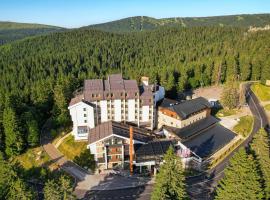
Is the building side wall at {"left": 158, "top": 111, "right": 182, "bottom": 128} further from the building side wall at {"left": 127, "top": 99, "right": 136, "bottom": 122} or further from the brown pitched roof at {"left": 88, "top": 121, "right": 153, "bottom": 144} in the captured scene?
the building side wall at {"left": 127, "top": 99, "right": 136, "bottom": 122}

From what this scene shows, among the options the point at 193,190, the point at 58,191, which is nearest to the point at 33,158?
the point at 58,191

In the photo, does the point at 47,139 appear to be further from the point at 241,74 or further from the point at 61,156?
the point at 241,74

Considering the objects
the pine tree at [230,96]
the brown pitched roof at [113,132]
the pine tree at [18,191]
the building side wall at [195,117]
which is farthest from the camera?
the pine tree at [230,96]

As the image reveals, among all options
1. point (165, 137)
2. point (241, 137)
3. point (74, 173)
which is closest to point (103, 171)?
point (74, 173)

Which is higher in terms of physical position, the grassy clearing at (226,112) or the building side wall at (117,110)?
the building side wall at (117,110)

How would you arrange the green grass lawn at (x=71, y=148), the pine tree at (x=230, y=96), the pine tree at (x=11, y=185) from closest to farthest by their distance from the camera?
the pine tree at (x=11, y=185)
the green grass lawn at (x=71, y=148)
the pine tree at (x=230, y=96)

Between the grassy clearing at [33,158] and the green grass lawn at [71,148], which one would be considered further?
the green grass lawn at [71,148]

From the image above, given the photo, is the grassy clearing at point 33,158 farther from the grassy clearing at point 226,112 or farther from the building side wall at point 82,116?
the grassy clearing at point 226,112

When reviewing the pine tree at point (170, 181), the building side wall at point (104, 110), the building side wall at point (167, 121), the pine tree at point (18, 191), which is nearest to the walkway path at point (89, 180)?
the pine tree at point (18, 191)
